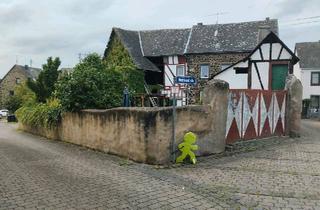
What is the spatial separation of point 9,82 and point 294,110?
64.1m

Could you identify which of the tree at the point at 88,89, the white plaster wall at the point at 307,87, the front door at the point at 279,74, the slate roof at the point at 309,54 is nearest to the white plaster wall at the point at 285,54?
the front door at the point at 279,74

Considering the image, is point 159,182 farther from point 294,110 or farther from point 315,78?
point 315,78

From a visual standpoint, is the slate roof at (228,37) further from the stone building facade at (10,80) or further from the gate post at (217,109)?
the stone building facade at (10,80)

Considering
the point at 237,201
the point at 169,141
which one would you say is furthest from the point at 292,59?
the point at 237,201

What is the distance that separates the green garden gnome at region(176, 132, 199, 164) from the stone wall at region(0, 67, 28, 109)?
65.9 metres

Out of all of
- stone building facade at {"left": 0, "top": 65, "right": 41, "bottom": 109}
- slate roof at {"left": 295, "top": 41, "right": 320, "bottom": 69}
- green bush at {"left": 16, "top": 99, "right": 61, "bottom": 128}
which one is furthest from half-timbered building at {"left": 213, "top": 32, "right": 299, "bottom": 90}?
stone building facade at {"left": 0, "top": 65, "right": 41, "bottom": 109}

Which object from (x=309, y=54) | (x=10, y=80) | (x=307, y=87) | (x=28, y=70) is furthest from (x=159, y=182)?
(x=28, y=70)

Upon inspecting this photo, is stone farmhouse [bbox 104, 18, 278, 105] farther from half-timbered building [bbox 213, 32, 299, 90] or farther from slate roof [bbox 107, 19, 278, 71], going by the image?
half-timbered building [bbox 213, 32, 299, 90]

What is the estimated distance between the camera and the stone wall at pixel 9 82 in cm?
7181

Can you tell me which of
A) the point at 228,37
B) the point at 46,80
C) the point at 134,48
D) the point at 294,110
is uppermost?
the point at 228,37

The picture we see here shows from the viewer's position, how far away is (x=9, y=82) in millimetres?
72125

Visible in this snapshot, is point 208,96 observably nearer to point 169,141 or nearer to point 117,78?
point 169,141

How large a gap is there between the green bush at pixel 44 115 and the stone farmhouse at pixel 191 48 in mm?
13916

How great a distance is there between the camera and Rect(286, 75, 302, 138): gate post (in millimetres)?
16438
